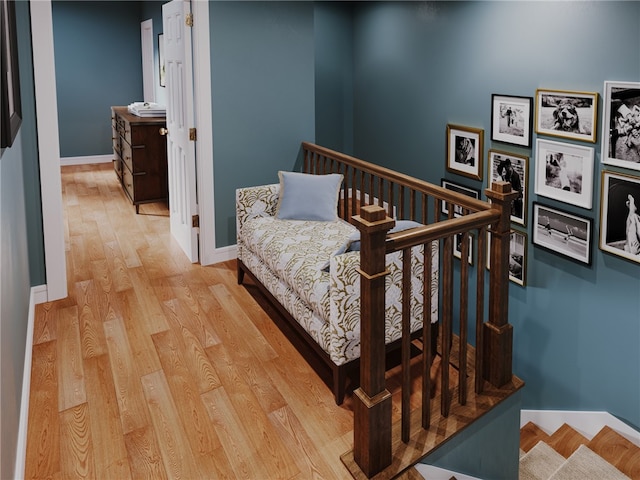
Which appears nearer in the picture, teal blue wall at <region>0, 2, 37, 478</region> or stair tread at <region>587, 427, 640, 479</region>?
teal blue wall at <region>0, 2, 37, 478</region>

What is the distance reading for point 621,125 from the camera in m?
3.24

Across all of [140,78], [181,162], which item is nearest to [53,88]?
[181,162]

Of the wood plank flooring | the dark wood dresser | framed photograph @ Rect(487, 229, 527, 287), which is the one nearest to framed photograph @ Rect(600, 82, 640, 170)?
framed photograph @ Rect(487, 229, 527, 287)

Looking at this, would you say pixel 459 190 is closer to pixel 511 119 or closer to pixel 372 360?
pixel 511 119

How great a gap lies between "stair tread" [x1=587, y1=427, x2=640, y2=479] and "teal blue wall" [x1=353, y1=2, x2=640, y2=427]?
0.14 meters

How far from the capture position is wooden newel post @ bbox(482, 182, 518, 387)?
2316 millimetres

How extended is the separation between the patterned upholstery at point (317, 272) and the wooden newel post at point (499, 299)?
0.36 meters

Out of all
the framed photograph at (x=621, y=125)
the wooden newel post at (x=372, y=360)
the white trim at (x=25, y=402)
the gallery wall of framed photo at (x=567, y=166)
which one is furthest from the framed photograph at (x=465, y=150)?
the white trim at (x=25, y=402)

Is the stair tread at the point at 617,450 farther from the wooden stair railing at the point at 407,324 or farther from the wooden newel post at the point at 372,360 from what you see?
the wooden newel post at the point at 372,360

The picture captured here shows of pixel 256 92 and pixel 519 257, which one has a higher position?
pixel 256 92

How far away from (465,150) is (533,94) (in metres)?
0.73

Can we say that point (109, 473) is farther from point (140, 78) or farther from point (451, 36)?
point (140, 78)

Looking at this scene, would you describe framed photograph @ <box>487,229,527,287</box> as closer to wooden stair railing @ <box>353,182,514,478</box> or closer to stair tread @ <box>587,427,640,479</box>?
stair tread @ <box>587,427,640,479</box>

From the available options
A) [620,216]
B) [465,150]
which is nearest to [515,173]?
[465,150]
